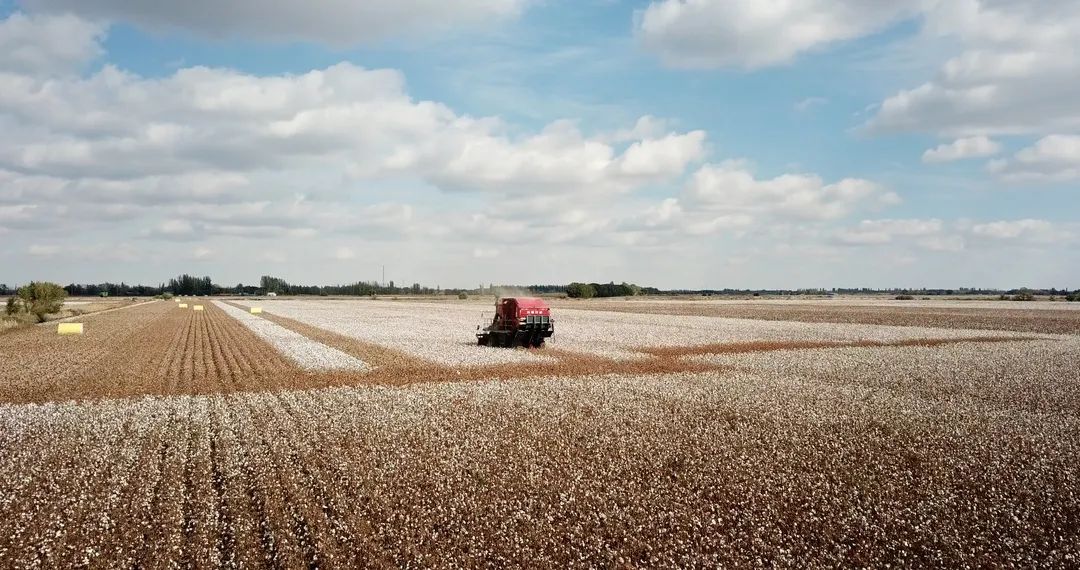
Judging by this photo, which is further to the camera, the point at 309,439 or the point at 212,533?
the point at 309,439

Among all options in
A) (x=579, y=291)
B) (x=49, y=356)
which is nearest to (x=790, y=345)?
(x=49, y=356)

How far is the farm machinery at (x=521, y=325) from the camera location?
Result: 3250 cm

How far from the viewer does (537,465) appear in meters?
12.4

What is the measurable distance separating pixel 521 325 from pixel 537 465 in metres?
20.0

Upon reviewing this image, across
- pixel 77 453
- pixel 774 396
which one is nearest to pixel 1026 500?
pixel 774 396

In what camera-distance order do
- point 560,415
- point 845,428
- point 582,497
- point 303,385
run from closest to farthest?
point 582,497 < point 845,428 < point 560,415 < point 303,385

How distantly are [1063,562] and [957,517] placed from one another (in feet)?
4.79

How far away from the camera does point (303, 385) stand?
71.9 feet

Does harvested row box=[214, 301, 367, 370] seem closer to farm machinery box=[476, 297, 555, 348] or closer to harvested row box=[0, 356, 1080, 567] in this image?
farm machinery box=[476, 297, 555, 348]

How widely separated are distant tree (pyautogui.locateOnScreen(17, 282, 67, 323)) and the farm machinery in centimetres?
4666

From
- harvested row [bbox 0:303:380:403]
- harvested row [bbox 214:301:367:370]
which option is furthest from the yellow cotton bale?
harvested row [bbox 214:301:367:370]

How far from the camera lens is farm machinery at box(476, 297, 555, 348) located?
32.5 meters

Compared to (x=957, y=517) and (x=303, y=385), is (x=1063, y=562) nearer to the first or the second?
(x=957, y=517)

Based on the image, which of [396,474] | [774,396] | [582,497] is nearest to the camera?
[582,497]
